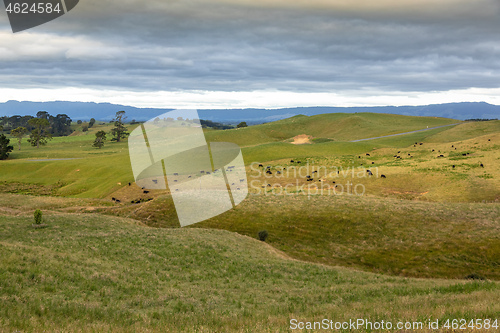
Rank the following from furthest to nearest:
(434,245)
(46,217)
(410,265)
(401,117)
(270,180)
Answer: (401,117) < (270,180) < (46,217) < (434,245) < (410,265)

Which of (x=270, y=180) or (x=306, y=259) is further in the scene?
(x=270, y=180)

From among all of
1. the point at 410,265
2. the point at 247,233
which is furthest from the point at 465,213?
the point at 247,233

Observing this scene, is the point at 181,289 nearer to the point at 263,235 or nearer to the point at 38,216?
the point at 263,235

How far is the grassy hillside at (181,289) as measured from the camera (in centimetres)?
1007

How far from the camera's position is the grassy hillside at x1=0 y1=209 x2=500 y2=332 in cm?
1007

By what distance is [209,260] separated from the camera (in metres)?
23.9

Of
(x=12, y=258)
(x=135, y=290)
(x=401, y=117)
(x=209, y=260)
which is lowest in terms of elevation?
(x=209, y=260)

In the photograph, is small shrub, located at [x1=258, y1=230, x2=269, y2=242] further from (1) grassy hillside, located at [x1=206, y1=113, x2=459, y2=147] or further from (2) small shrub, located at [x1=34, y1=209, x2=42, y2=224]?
(1) grassy hillside, located at [x1=206, y1=113, x2=459, y2=147]

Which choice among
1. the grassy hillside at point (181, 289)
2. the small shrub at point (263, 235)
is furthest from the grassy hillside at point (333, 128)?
the grassy hillside at point (181, 289)

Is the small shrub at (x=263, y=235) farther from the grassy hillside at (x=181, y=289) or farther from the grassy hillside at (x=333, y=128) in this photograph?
the grassy hillside at (x=333, y=128)

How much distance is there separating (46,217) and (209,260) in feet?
69.8

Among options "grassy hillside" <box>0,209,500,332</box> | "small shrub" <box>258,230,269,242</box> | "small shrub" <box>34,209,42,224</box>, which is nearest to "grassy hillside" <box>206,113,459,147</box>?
"small shrub" <box>258,230,269,242</box>

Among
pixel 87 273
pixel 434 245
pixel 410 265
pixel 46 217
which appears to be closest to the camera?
pixel 87 273

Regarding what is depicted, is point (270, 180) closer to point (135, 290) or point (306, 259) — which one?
point (306, 259)
